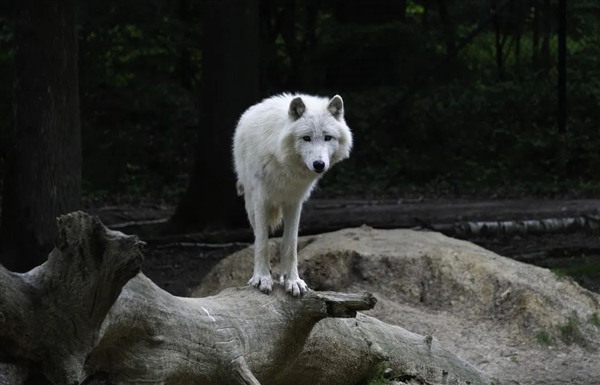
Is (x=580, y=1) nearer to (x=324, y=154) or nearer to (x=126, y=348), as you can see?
(x=324, y=154)

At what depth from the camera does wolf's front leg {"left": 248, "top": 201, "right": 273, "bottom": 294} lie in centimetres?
595

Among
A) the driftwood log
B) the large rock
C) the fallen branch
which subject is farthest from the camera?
the fallen branch

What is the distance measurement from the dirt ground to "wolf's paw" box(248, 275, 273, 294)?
12.4 feet

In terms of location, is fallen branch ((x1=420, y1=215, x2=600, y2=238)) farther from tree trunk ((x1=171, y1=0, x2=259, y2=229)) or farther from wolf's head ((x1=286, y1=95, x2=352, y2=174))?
wolf's head ((x1=286, y1=95, x2=352, y2=174))

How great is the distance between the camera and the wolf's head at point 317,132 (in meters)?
5.74

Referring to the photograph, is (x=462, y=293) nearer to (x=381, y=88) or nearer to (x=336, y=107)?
(x=336, y=107)

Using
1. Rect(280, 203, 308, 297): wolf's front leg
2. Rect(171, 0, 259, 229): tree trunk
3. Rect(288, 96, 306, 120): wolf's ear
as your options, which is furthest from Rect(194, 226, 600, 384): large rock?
Rect(171, 0, 259, 229): tree trunk

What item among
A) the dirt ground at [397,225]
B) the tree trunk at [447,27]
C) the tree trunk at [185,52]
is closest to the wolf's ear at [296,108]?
the dirt ground at [397,225]

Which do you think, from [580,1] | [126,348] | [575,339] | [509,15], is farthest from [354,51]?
[126,348]

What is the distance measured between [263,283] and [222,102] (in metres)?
6.48

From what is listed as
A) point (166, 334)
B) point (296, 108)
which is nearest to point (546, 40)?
point (296, 108)

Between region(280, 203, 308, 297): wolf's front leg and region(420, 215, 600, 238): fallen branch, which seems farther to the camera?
region(420, 215, 600, 238): fallen branch

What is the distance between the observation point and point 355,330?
635 cm

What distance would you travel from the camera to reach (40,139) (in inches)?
374
